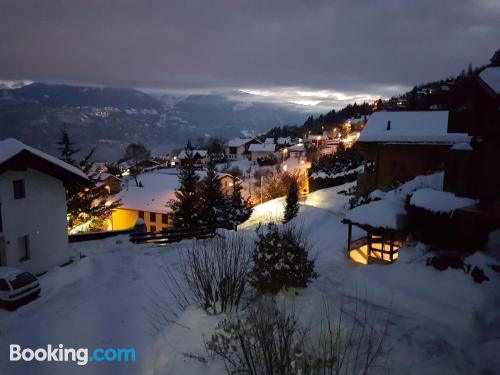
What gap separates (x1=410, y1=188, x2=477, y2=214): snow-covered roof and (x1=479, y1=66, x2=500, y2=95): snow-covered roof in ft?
14.6

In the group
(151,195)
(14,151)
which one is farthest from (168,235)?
(151,195)

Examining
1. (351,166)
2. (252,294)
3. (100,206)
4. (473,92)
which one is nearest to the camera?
(252,294)

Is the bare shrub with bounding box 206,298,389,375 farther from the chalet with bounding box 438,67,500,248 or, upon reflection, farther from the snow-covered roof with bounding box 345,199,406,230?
the chalet with bounding box 438,67,500,248

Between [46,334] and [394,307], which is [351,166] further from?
[46,334]

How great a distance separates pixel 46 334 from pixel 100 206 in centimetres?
2360

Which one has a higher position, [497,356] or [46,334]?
[497,356]

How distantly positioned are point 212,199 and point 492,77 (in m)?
24.2

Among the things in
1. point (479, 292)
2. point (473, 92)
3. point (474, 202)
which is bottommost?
point (479, 292)

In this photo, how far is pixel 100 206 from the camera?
105 feet

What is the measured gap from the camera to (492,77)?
10531 mm

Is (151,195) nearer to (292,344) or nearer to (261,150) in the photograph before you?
(292,344)

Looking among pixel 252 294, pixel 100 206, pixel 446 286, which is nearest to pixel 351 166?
pixel 100 206

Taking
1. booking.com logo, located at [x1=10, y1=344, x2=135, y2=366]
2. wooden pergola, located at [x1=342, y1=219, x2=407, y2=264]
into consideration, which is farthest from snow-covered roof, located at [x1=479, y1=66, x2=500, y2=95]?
A: booking.com logo, located at [x1=10, y1=344, x2=135, y2=366]

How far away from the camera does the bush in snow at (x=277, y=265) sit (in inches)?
372
